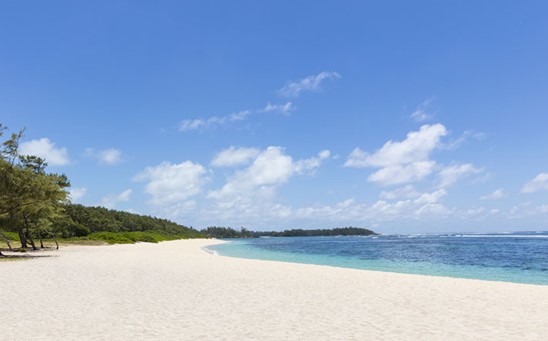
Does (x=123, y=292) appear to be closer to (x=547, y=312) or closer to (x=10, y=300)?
(x=10, y=300)

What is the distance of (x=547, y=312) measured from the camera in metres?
12.8

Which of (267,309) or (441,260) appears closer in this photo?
(267,309)

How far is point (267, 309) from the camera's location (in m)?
13.4

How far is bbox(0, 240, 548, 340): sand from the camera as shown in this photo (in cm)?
1016

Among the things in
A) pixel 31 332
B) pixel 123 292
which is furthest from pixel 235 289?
pixel 31 332

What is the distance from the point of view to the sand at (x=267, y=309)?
1016 centimetres

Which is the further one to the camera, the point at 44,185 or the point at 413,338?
the point at 44,185

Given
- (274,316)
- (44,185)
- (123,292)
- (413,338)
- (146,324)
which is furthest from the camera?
(44,185)

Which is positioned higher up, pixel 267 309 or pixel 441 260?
pixel 267 309

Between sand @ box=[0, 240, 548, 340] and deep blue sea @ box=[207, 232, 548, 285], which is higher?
sand @ box=[0, 240, 548, 340]

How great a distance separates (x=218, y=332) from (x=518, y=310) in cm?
975

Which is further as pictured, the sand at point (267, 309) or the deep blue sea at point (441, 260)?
the deep blue sea at point (441, 260)

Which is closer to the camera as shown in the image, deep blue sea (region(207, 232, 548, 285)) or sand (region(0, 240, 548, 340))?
sand (region(0, 240, 548, 340))

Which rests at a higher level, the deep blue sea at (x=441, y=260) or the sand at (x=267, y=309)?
the sand at (x=267, y=309)
